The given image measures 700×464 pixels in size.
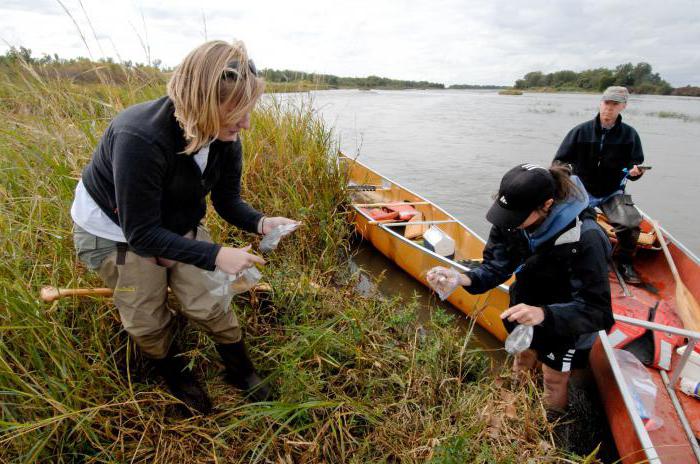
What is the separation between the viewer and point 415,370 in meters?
2.40

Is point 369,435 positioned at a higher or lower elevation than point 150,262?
lower

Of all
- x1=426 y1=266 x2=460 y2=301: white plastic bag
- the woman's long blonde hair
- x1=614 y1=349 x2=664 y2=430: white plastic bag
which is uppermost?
the woman's long blonde hair

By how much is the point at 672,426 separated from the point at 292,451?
2507 mm

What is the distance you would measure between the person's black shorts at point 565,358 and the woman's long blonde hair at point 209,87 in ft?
7.50

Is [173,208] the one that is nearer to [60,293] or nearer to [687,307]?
[60,293]

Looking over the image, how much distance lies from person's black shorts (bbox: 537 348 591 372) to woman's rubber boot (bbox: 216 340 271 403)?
5.79 feet

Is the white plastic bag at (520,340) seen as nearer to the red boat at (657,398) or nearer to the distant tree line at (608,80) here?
the red boat at (657,398)

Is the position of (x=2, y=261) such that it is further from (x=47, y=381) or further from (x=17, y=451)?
(x=17, y=451)

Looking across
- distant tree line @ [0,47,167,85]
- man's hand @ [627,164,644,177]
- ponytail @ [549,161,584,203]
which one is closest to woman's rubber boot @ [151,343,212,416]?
ponytail @ [549,161,584,203]

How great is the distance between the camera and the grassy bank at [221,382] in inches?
66.7

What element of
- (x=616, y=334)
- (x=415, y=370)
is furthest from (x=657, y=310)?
(x=415, y=370)

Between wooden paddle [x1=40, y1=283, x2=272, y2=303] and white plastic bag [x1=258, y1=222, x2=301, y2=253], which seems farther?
white plastic bag [x1=258, y1=222, x2=301, y2=253]

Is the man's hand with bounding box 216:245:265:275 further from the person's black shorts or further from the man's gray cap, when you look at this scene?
the man's gray cap

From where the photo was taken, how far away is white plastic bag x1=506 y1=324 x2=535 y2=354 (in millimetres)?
1909
